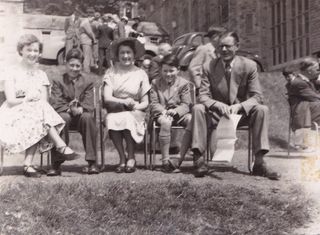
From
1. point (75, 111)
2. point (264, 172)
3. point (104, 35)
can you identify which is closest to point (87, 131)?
point (75, 111)

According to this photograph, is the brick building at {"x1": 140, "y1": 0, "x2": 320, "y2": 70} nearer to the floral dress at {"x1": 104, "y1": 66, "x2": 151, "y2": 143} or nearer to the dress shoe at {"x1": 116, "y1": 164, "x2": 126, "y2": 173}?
the floral dress at {"x1": 104, "y1": 66, "x2": 151, "y2": 143}

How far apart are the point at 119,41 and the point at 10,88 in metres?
1.25

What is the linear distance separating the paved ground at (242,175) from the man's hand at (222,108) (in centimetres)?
61

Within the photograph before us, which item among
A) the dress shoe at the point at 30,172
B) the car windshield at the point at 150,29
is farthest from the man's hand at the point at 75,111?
the car windshield at the point at 150,29

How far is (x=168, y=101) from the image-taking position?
620 centimetres

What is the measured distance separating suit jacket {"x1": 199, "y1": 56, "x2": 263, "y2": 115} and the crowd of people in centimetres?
1

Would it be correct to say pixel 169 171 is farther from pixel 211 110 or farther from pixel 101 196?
pixel 101 196

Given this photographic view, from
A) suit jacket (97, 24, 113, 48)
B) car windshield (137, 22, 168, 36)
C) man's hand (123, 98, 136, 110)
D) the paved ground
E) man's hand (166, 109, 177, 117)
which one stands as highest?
car windshield (137, 22, 168, 36)

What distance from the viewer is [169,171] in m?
5.81

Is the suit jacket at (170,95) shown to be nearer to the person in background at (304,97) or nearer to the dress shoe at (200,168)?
the dress shoe at (200,168)

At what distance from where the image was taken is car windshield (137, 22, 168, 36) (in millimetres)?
15945

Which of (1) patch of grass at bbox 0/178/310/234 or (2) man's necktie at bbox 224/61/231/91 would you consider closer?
(1) patch of grass at bbox 0/178/310/234

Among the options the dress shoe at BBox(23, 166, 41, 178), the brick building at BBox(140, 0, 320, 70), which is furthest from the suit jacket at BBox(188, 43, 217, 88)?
the brick building at BBox(140, 0, 320, 70)

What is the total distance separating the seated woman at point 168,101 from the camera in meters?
5.96
